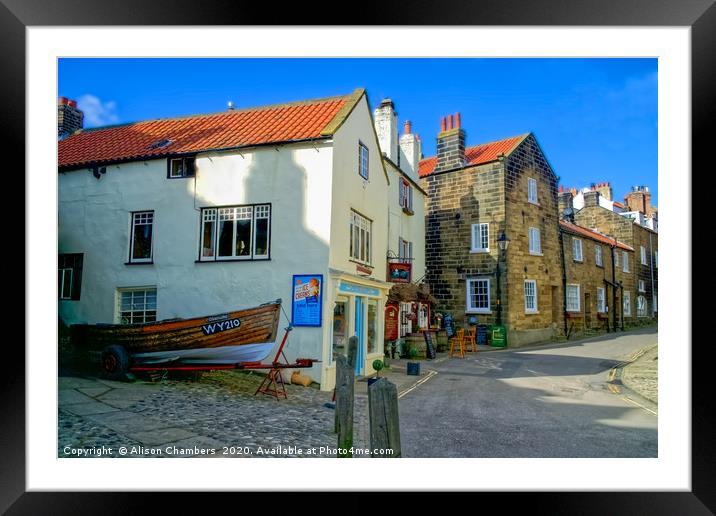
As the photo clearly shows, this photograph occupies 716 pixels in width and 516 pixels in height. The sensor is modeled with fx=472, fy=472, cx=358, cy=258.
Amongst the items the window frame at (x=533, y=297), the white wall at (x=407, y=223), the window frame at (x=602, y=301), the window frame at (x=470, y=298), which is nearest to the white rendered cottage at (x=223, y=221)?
the white wall at (x=407, y=223)

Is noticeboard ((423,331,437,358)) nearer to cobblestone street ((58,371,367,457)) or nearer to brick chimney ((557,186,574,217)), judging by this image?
cobblestone street ((58,371,367,457))

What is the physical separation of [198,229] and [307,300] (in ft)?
9.65

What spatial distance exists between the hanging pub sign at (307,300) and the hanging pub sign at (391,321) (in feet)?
20.1


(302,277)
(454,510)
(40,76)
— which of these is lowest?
(454,510)

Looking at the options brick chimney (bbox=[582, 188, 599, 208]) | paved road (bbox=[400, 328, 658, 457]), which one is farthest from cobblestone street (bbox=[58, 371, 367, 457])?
brick chimney (bbox=[582, 188, 599, 208])

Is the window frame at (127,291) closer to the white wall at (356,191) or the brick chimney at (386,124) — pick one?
the white wall at (356,191)

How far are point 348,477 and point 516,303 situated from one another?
14534 mm

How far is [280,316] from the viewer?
30.5ft

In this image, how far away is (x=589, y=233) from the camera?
77.2ft

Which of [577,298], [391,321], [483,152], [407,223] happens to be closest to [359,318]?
[391,321]

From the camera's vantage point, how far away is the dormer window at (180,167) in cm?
1037

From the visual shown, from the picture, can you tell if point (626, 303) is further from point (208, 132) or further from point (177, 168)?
point (177, 168)
